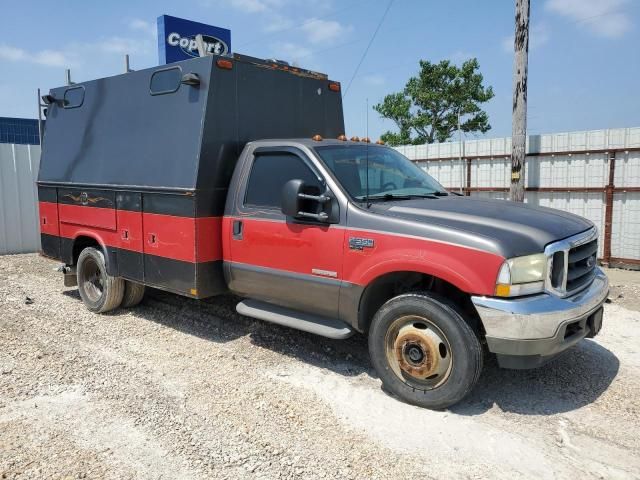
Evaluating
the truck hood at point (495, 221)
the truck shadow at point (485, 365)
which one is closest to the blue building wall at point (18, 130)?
the truck shadow at point (485, 365)

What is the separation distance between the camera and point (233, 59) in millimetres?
5270

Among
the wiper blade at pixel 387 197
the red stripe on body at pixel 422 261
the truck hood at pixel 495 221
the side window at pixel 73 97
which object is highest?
the side window at pixel 73 97

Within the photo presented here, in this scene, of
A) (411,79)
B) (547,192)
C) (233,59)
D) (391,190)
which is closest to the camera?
(391,190)

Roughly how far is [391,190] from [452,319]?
1.45 meters

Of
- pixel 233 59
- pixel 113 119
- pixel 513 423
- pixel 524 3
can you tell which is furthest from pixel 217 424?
pixel 524 3

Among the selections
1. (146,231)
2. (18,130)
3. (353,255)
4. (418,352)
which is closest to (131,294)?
(146,231)

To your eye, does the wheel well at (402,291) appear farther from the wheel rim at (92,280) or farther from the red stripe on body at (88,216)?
the wheel rim at (92,280)

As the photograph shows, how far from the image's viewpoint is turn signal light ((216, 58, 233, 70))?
5109 millimetres

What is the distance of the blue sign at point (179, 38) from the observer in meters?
11.4

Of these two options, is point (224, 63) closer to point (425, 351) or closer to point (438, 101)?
point (425, 351)

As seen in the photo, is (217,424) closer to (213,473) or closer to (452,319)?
(213,473)

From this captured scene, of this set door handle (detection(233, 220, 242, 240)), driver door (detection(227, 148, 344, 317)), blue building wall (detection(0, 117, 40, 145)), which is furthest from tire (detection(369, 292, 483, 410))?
blue building wall (detection(0, 117, 40, 145))

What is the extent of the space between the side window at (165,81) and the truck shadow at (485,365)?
2.64 m

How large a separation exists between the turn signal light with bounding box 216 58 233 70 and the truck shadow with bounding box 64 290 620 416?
9.17 ft
